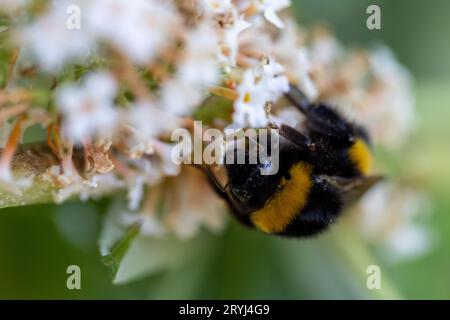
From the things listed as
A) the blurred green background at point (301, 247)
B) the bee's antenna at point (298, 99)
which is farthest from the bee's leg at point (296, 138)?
the blurred green background at point (301, 247)

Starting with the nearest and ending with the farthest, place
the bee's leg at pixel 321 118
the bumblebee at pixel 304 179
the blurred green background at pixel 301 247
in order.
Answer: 1. the bumblebee at pixel 304 179
2. the bee's leg at pixel 321 118
3. the blurred green background at pixel 301 247

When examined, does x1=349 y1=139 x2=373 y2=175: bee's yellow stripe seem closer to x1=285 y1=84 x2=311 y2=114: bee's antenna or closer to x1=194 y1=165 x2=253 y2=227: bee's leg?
x1=285 y1=84 x2=311 y2=114: bee's antenna

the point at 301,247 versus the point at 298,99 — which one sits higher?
the point at 298,99

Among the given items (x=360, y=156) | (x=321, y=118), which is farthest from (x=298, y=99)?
(x=360, y=156)

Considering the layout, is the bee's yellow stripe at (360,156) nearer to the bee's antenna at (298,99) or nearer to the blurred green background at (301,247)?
the bee's antenna at (298,99)

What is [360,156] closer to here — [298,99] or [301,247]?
[298,99]
